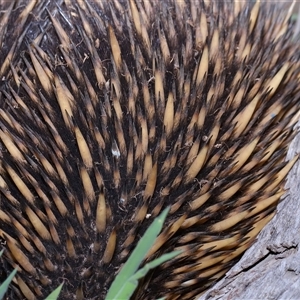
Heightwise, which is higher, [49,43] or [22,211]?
[49,43]

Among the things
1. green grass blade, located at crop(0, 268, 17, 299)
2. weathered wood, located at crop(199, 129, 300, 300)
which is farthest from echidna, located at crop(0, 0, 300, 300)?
green grass blade, located at crop(0, 268, 17, 299)

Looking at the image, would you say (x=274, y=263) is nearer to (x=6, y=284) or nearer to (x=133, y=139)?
(x=133, y=139)

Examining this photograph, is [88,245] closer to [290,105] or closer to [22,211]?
[22,211]

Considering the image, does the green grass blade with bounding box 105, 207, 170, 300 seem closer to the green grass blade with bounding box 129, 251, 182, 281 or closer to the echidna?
the green grass blade with bounding box 129, 251, 182, 281

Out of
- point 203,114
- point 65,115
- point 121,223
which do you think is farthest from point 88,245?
point 203,114

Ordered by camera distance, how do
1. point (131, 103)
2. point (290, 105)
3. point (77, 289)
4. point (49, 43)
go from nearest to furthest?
1. point (77, 289)
2. point (131, 103)
3. point (49, 43)
4. point (290, 105)

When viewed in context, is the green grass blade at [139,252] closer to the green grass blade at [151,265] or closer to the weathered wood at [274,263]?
the green grass blade at [151,265]

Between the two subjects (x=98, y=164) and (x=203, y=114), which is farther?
(x=203, y=114)

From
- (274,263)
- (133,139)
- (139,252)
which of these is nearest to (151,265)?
(139,252)
